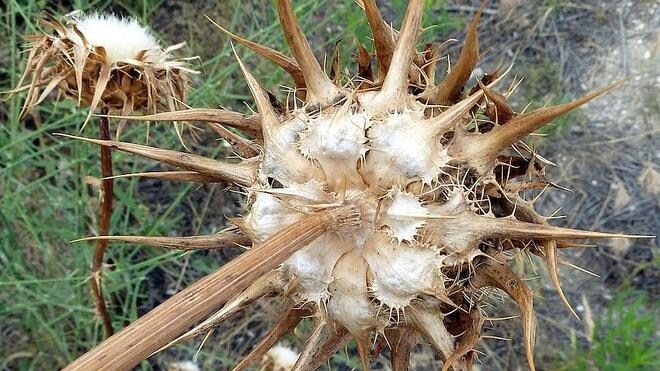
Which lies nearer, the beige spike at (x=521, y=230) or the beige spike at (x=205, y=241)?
the beige spike at (x=521, y=230)

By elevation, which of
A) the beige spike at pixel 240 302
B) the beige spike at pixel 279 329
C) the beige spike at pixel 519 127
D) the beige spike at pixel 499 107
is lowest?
the beige spike at pixel 279 329

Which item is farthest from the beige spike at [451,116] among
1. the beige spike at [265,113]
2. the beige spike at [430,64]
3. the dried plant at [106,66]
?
the dried plant at [106,66]

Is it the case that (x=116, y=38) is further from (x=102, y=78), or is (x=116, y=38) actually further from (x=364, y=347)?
(x=364, y=347)

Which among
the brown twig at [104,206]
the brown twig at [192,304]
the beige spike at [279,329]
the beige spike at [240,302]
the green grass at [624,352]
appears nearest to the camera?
the brown twig at [192,304]

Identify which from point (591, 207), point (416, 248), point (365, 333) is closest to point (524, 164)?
point (416, 248)

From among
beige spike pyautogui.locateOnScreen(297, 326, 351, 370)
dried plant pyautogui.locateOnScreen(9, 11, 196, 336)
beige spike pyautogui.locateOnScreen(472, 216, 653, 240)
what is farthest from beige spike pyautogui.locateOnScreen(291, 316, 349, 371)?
dried plant pyautogui.locateOnScreen(9, 11, 196, 336)

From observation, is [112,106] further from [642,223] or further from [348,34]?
[642,223]

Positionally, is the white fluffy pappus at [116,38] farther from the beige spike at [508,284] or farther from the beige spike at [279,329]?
the beige spike at [508,284]

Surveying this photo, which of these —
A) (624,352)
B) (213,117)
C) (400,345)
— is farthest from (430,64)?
(624,352)
